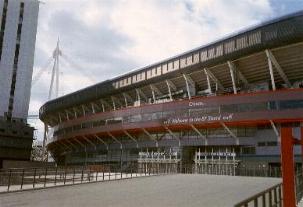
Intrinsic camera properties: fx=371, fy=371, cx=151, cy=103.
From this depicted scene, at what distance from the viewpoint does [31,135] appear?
85812mm

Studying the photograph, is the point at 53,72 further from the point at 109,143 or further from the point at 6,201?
the point at 6,201

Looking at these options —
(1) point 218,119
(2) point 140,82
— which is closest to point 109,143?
(2) point 140,82

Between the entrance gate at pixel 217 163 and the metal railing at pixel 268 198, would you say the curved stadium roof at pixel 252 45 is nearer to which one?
the entrance gate at pixel 217 163

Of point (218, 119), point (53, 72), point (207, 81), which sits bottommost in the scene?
point (218, 119)

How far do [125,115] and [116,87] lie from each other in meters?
7.26

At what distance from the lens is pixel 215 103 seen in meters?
45.8

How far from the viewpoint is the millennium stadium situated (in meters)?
41.2

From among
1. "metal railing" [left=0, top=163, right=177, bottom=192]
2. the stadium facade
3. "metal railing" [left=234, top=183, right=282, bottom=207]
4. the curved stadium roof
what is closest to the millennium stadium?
the curved stadium roof

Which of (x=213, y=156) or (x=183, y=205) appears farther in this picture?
(x=213, y=156)

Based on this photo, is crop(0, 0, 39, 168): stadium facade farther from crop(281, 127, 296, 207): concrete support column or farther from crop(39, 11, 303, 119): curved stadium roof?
crop(281, 127, 296, 207): concrete support column

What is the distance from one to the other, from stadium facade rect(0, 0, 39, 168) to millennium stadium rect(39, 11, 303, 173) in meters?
24.4

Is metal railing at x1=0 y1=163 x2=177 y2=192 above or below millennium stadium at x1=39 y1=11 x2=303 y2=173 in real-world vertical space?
below

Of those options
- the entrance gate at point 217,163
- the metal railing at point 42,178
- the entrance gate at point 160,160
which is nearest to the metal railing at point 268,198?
the metal railing at point 42,178

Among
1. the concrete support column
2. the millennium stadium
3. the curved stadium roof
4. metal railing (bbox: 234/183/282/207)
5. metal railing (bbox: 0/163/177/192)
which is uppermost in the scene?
the curved stadium roof
